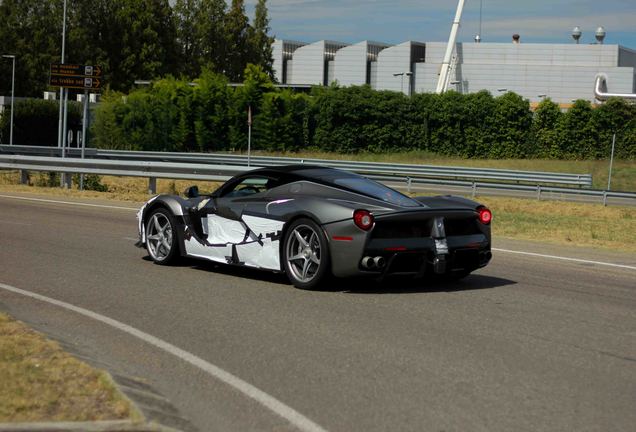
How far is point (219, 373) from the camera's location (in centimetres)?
666

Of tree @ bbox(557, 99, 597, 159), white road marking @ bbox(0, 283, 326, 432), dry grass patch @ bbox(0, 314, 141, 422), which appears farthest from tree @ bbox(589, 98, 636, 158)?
dry grass patch @ bbox(0, 314, 141, 422)

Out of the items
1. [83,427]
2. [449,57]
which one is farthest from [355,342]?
[449,57]

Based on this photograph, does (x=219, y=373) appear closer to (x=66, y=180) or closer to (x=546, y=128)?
(x=66, y=180)

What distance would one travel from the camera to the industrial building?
7881 cm

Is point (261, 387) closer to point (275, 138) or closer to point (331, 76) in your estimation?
point (275, 138)

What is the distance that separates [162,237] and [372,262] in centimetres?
325


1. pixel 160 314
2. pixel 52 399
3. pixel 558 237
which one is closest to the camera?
pixel 52 399

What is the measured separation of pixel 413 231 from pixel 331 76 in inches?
3352

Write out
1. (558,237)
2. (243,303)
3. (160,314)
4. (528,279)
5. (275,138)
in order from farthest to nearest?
(275,138)
(558,237)
(528,279)
(243,303)
(160,314)

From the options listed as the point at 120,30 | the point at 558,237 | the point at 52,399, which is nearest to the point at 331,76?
the point at 120,30

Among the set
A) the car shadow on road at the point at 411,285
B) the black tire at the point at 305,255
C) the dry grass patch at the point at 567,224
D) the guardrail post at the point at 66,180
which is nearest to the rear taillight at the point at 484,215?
the car shadow on road at the point at 411,285

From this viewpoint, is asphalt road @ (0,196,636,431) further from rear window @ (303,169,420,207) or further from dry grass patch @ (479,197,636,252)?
dry grass patch @ (479,197,636,252)

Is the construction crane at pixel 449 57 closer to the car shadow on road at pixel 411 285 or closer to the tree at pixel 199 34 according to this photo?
the tree at pixel 199 34

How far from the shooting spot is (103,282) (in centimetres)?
1059
